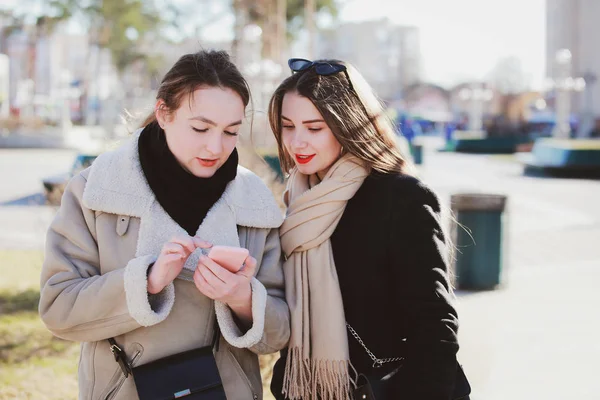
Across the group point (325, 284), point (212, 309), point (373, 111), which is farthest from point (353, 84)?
point (212, 309)

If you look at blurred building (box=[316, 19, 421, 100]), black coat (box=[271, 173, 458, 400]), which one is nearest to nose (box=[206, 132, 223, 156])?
black coat (box=[271, 173, 458, 400])

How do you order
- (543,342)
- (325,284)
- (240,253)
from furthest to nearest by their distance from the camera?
(543,342) → (325,284) → (240,253)

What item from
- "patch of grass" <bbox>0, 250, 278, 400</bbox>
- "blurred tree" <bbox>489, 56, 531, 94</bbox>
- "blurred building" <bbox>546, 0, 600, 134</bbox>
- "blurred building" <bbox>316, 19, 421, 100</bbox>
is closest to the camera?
"patch of grass" <bbox>0, 250, 278, 400</bbox>

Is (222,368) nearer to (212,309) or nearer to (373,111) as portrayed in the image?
(212,309)

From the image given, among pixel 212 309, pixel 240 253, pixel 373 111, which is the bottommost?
pixel 212 309

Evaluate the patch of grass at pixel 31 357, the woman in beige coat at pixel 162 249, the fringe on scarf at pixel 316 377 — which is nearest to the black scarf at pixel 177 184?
the woman in beige coat at pixel 162 249

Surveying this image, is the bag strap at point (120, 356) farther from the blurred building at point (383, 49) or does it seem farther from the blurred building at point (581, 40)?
the blurred building at point (383, 49)

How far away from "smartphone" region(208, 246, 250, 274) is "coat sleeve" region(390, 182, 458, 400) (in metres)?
0.54

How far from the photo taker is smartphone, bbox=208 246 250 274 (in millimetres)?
1920

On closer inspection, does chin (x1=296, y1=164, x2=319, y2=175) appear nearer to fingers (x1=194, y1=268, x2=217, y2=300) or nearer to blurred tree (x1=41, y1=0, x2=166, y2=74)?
fingers (x1=194, y1=268, x2=217, y2=300)

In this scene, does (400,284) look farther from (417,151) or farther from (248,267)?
(417,151)

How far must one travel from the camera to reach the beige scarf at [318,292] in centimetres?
230

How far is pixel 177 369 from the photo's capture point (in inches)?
79.8

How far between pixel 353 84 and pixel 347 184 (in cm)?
33
